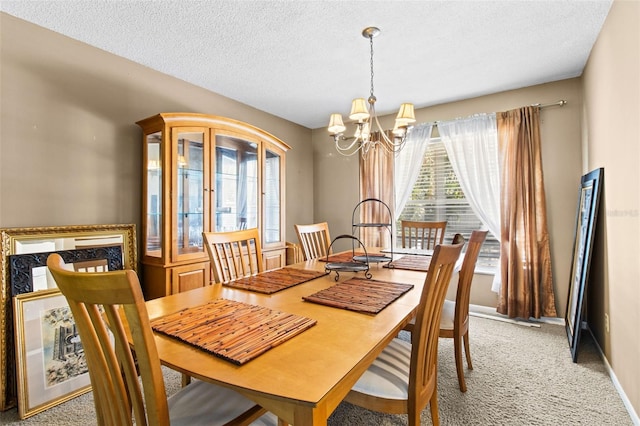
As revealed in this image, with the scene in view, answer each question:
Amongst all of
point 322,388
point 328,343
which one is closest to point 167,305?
point 328,343

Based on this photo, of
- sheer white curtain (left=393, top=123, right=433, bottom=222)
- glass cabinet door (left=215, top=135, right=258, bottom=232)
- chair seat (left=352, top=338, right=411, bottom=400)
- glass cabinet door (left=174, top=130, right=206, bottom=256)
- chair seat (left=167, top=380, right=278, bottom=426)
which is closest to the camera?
chair seat (left=167, top=380, right=278, bottom=426)

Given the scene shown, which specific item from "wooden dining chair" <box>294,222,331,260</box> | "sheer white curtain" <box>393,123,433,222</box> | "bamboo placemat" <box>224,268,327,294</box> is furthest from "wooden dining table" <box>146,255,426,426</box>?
"sheer white curtain" <box>393,123,433,222</box>

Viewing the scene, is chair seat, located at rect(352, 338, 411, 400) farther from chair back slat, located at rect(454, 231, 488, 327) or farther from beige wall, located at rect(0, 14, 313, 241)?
beige wall, located at rect(0, 14, 313, 241)

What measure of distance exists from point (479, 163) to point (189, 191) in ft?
10.2

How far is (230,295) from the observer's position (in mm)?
1471

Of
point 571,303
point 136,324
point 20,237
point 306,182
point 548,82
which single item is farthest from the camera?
point 306,182

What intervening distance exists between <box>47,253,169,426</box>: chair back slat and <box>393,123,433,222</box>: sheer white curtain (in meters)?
3.58

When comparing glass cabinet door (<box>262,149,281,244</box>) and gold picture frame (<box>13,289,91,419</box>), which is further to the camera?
glass cabinet door (<box>262,149,281,244</box>)

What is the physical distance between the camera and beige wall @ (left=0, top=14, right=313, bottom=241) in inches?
79.0

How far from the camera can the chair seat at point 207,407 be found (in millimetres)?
1052

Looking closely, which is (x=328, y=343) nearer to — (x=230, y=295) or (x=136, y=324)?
(x=136, y=324)

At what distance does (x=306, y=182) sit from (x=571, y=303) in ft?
11.2

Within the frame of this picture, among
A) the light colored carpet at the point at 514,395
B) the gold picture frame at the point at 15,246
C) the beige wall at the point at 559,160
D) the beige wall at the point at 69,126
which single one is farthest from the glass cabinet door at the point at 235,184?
the beige wall at the point at 559,160

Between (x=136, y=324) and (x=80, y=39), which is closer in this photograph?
(x=136, y=324)
